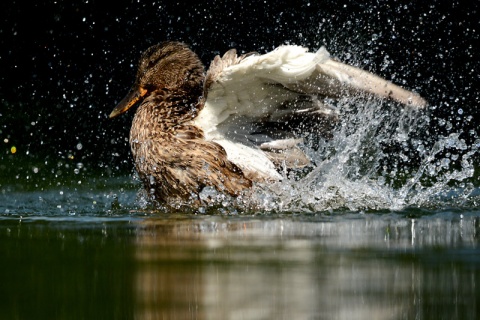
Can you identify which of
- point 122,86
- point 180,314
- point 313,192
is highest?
point 122,86

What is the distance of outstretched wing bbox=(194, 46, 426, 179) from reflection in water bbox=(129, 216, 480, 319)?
104 cm

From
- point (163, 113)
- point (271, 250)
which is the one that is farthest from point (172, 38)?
point (271, 250)

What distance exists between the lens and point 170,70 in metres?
7.11

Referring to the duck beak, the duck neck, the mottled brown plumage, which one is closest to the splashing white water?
the mottled brown plumage

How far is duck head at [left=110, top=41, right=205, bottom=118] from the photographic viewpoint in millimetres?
7074

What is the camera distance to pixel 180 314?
3.30 meters

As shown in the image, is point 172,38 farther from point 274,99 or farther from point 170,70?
point 274,99

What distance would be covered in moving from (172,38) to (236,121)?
5166 mm

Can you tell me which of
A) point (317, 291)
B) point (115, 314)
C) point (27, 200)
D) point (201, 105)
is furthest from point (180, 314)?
point (27, 200)

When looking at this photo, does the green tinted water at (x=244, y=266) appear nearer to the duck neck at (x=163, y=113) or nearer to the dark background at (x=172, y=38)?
the duck neck at (x=163, y=113)

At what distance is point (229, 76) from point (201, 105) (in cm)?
60

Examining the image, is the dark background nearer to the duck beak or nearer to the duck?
the duck beak

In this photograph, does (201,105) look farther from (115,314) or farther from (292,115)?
(115,314)

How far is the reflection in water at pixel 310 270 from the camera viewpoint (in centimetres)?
334
